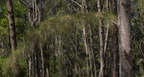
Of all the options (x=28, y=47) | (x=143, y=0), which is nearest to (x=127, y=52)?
(x=28, y=47)

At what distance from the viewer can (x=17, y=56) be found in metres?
4.76

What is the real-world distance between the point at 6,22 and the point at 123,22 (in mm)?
11066

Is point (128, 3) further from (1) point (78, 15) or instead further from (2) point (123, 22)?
(1) point (78, 15)

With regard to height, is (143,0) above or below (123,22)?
above

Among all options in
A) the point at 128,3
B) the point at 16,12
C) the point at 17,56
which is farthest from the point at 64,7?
the point at 128,3

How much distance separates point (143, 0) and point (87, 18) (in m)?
13.3

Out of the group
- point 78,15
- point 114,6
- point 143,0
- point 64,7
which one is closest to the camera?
point 78,15

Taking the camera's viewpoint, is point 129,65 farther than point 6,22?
No

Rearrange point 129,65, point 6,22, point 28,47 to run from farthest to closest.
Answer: point 6,22
point 28,47
point 129,65

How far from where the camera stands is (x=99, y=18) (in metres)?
3.54

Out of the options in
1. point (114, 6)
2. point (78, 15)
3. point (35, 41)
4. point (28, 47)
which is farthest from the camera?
point (114, 6)

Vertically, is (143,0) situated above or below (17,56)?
above

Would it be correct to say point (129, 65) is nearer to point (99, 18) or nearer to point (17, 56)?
point (99, 18)

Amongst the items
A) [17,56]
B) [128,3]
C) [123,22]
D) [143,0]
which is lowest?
[17,56]
